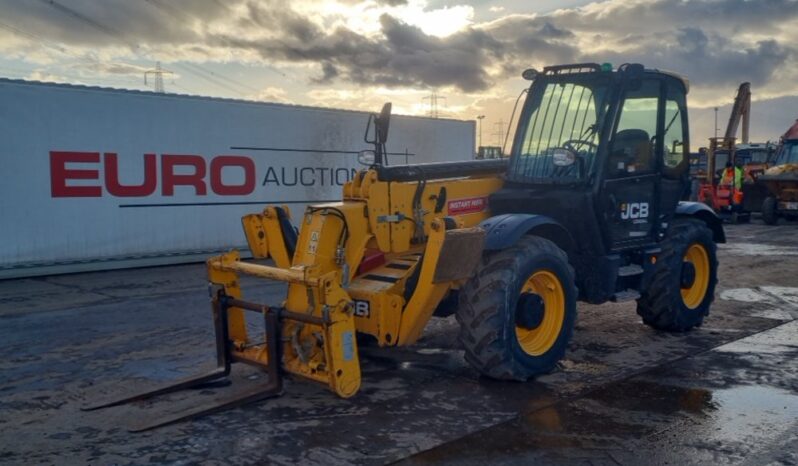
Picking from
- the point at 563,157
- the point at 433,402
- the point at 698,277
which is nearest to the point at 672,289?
the point at 698,277

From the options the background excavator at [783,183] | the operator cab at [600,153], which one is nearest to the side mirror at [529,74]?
the operator cab at [600,153]

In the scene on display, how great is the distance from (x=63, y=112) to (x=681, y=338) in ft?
33.2

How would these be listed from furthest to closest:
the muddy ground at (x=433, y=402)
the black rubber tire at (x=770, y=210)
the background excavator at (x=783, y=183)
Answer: the black rubber tire at (x=770, y=210)
the background excavator at (x=783, y=183)
the muddy ground at (x=433, y=402)

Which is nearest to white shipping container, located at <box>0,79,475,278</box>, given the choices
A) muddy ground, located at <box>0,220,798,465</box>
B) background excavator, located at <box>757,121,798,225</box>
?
muddy ground, located at <box>0,220,798,465</box>

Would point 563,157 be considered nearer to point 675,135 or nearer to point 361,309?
point 675,135

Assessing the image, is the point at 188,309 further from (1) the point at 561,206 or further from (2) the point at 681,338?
(2) the point at 681,338

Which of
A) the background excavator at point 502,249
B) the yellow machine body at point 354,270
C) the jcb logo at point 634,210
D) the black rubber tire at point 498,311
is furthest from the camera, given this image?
the jcb logo at point 634,210

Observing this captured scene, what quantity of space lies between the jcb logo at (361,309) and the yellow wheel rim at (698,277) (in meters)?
4.13

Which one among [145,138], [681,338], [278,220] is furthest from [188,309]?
[681,338]

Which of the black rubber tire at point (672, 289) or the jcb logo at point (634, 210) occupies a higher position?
the jcb logo at point (634, 210)

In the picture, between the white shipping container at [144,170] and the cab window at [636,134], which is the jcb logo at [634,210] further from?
the white shipping container at [144,170]

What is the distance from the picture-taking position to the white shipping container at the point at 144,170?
40.0ft

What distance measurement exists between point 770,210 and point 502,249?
19767 millimetres

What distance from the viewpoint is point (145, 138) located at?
44.0ft
